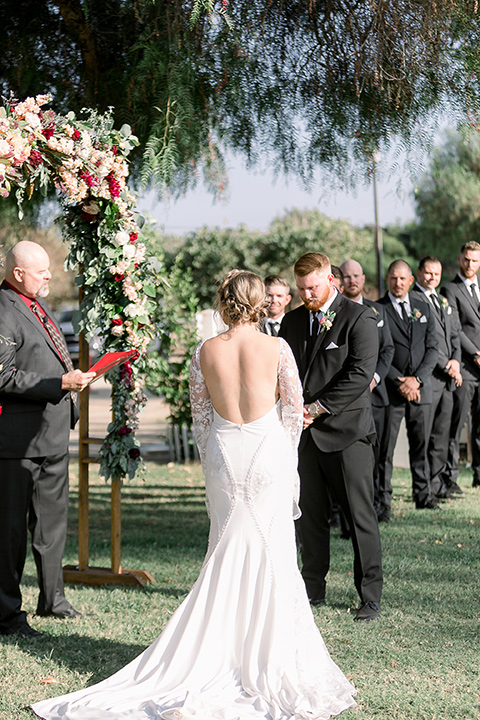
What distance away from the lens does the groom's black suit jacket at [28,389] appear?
5398 millimetres

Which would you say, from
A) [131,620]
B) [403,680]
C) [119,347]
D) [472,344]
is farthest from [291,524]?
[472,344]

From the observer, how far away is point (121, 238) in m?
6.19

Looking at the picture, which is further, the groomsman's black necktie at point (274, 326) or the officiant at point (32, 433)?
the groomsman's black necktie at point (274, 326)

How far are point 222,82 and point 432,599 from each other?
13.3ft

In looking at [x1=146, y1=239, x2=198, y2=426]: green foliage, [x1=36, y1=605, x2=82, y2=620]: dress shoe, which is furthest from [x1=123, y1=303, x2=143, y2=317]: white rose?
[x1=146, y1=239, x2=198, y2=426]: green foliage

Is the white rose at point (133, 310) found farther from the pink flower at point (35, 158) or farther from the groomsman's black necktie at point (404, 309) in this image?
the groomsman's black necktie at point (404, 309)

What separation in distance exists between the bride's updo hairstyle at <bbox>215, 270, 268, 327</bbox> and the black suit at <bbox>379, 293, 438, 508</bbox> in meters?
4.73

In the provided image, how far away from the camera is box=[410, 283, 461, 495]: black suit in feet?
30.8

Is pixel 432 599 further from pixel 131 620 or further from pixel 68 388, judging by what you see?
pixel 68 388

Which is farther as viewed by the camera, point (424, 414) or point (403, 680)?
point (424, 414)

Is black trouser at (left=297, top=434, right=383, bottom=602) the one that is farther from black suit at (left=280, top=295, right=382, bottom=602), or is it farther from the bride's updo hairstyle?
the bride's updo hairstyle

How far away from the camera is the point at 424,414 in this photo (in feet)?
30.0

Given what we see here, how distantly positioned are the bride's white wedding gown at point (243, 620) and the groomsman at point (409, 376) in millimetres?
4416

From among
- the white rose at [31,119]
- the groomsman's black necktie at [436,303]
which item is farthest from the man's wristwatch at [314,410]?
the groomsman's black necktie at [436,303]
